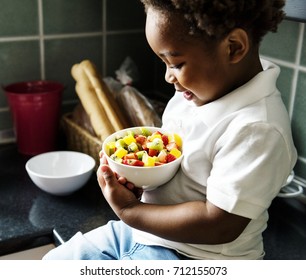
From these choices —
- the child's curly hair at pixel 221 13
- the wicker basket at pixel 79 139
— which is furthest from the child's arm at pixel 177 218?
the wicker basket at pixel 79 139

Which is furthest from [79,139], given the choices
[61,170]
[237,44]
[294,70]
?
[237,44]

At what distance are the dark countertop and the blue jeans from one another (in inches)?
2.8

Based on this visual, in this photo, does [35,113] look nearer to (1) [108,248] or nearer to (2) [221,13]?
(1) [108,248]

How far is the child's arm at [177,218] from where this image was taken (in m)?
0.78

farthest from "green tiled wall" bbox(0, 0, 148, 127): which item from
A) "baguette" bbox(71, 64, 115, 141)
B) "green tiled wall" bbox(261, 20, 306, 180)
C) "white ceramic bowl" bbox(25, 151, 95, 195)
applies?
"green tiled wall" bbox(261, 20, 306, 180)

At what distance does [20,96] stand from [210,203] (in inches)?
26.3

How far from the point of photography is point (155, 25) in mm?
766

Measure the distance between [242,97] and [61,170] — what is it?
0.58 m

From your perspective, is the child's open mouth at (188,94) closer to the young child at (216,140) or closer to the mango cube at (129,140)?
the young child at (216,140)

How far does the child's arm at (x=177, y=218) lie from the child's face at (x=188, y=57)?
0.17m

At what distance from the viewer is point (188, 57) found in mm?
762

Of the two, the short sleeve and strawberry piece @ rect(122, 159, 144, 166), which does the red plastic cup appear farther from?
the short sleeve

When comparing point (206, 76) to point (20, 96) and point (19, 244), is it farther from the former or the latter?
point (20, 96)
